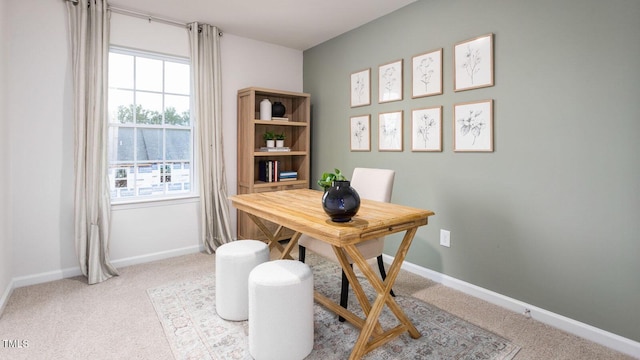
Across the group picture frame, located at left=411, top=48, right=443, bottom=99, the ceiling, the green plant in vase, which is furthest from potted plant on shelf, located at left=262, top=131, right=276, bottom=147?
the green plant in vase

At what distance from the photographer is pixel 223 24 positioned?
139 inches

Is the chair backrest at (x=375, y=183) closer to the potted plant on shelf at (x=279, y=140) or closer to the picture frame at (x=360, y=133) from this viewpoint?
the picture frame at (x=360, y=133)

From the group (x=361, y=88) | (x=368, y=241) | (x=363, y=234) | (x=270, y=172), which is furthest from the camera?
(x=270, y=172)

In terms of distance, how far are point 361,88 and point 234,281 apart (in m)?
2.41

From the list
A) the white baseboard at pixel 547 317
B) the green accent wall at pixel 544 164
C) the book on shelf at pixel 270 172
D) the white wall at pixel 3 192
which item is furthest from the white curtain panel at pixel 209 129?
the white baseboard at pixel 547 317

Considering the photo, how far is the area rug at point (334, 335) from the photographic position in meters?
1.82

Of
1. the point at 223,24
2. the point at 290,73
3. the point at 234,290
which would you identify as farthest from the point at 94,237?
the point at 290,73

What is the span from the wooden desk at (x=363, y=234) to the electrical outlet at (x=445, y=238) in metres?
0.90

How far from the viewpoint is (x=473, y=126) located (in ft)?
8.43

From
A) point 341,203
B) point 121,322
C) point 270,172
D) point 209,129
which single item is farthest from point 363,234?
point 209,129

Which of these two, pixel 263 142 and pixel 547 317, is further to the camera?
pixel 263 142

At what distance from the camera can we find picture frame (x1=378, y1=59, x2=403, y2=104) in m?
3.12

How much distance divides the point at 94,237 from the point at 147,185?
2.36 ft

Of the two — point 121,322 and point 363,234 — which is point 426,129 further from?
point 121,322
